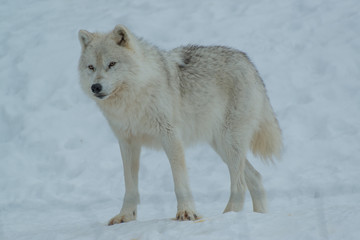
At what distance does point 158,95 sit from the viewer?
16.7 ft

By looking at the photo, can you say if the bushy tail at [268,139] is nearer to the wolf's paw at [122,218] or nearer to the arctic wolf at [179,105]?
the arctic wolf at [179,105]

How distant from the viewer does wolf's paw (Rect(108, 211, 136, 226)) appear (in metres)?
5.07

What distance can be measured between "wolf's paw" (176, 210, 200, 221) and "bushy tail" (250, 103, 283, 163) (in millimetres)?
1608

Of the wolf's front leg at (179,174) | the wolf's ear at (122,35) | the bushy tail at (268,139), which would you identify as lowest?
the wolf's front leg at (179,174)

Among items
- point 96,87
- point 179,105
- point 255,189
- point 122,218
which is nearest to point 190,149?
point 255,189

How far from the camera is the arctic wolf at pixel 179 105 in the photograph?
500 cm

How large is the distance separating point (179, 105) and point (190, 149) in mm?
2604

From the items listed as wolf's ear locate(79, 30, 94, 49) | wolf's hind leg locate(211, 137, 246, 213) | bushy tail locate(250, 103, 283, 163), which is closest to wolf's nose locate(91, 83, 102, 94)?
wolf's ear locate(79, 30, 94, 49)

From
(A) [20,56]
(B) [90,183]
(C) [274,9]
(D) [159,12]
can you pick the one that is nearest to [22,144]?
(B) [90,183]

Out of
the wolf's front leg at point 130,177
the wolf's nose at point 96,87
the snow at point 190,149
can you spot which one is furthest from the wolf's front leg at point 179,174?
the wolf's nose at point 96,87

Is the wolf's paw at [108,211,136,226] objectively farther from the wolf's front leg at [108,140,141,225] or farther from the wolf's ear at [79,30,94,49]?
the wolf's ear at [79,30,94,49]

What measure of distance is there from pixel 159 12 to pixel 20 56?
3.25 metres

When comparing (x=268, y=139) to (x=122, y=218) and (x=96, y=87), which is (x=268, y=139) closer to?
(x=122, y=218)

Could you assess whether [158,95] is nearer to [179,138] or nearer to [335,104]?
[179,138]
